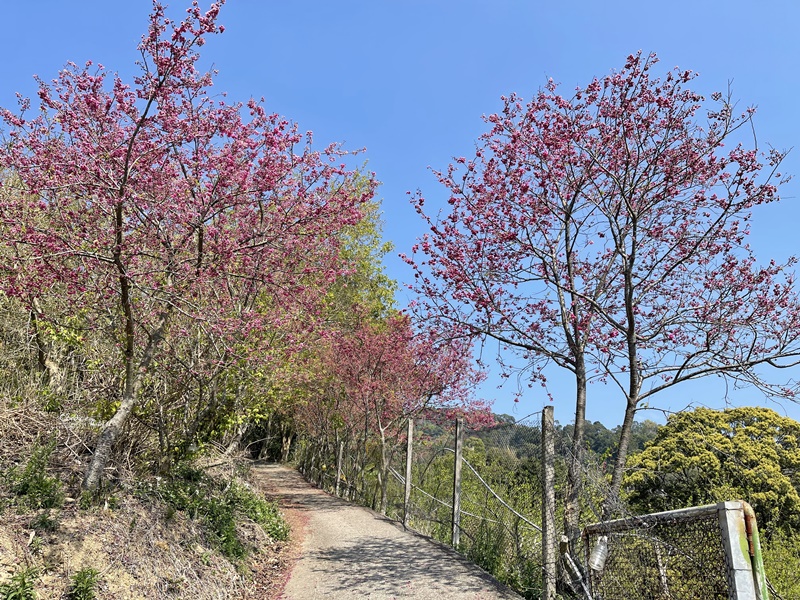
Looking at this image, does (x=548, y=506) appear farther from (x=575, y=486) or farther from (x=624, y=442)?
(x=624, y=442)

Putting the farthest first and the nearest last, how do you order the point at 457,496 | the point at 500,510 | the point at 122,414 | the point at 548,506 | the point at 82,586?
1. the point at 457,496
2. the point at 500,510
3. the point at 122,414
4. the point at 548,506
5. the point at 82,586

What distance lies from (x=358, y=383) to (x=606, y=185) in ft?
33.0

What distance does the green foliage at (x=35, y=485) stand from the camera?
539 cm

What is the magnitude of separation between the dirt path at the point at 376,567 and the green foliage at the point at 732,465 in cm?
722

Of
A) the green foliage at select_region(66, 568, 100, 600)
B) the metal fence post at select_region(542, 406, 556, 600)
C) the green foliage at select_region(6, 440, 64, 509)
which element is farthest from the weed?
the metal fence post at select_region(542, 406, 556, 600)

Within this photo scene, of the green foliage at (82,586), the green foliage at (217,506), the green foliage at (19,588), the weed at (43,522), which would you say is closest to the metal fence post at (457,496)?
the green foliage at (217,506)

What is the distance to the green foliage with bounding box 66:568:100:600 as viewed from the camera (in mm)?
4570

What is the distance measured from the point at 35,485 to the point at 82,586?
4.75ft

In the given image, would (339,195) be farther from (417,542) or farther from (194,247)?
(417,542)

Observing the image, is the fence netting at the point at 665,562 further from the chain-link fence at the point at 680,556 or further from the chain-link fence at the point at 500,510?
the chain-link fence at the point at 500,510

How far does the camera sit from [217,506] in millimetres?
8070

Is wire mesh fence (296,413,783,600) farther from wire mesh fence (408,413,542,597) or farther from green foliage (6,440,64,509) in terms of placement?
green foliage (6,440,64,509)

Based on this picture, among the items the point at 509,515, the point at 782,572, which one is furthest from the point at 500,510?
the point at 782,572

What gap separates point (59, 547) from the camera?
504 centimetres
